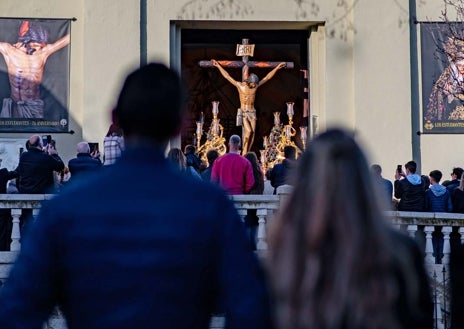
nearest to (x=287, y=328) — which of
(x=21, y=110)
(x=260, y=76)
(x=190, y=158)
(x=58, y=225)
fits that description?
(x=58, y=225)

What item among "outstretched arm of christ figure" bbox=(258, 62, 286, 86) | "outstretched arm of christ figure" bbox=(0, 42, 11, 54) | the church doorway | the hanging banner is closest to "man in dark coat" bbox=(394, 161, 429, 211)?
the church doorway

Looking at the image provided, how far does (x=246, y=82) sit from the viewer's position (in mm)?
20578

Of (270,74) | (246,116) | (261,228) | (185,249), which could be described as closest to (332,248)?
(185,249)

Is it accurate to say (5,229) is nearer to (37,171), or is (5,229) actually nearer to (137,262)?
(37,171)

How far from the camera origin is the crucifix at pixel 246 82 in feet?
66.5

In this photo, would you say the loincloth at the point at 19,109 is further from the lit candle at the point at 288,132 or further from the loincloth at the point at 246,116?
the lit candle at the point at 288,132

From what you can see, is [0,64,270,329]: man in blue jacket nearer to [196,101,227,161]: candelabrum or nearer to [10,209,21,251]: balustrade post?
[10,209,21,251]: balustrade post

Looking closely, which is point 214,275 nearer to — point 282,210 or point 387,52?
point 282,210

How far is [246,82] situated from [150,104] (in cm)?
1781

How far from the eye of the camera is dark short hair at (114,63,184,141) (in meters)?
2.84

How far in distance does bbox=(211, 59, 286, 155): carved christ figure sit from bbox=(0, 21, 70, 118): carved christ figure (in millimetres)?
3648

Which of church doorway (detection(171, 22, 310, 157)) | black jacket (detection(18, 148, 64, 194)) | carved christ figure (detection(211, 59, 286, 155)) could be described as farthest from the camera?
church doorway (detection(171, 22, 310, 157))

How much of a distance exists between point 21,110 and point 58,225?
1728 cm

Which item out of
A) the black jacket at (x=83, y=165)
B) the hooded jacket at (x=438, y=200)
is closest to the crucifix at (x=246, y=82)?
the hooded jacket at (x=438, y=200)
